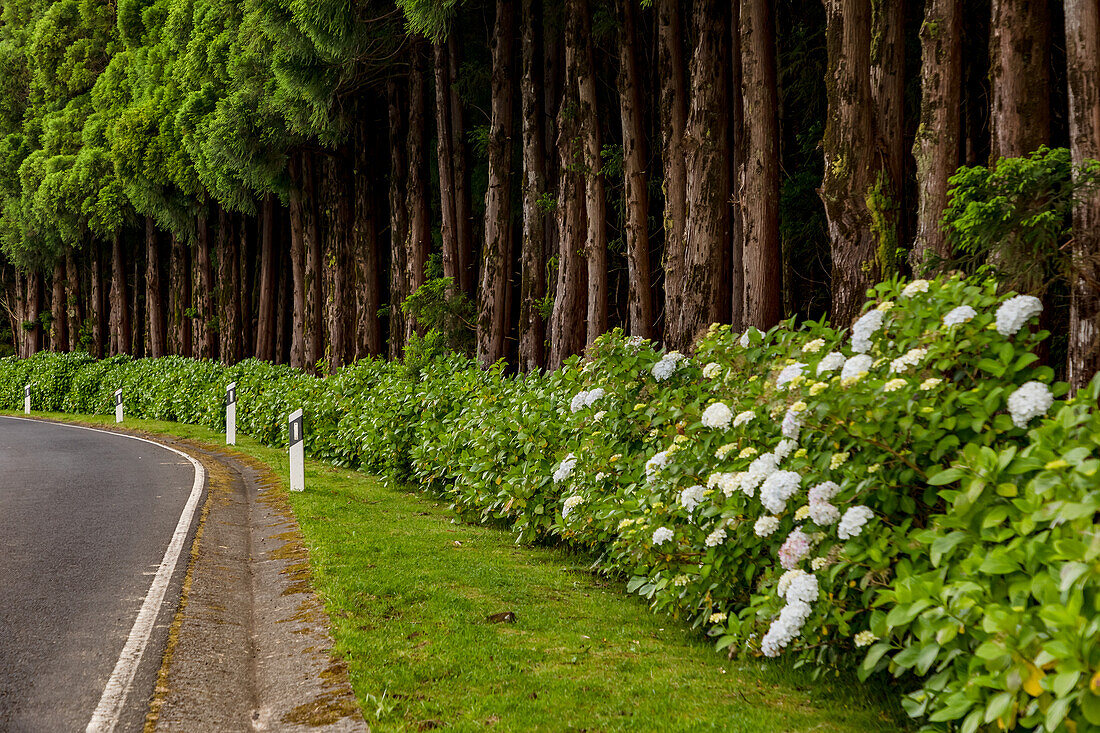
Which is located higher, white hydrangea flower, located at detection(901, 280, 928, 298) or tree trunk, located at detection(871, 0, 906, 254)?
tree trunk, located at detection(871, 0, 906, 254)

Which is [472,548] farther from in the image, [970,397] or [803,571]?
[970,397]

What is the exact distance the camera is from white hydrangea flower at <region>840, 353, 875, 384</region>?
170 inches

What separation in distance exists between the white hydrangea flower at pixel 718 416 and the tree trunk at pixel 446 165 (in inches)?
452

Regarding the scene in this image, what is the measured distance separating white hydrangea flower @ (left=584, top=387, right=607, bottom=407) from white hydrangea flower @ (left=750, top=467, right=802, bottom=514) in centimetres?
297

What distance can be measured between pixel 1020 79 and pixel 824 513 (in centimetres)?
374

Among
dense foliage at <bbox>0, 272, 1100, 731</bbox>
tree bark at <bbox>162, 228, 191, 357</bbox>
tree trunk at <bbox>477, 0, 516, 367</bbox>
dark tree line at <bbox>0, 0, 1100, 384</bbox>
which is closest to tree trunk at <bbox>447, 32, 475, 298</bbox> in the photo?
dark tree line at <bbox>0, 0, 1100, 384</bbox>

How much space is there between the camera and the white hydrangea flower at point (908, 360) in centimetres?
421

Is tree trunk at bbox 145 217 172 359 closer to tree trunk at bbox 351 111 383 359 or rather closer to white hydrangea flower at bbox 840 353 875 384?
tree trunk at bbox 351 111 383 359

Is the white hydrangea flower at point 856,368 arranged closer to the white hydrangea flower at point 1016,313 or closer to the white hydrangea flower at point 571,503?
the white hydrangea flower at point 1016,313

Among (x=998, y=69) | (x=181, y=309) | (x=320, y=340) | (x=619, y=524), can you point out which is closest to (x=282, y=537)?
(x=619, y=524)

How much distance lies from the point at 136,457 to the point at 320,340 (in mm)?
7222

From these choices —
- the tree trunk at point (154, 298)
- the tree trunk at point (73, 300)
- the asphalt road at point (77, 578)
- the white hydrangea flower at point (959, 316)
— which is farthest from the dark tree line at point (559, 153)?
the tree trunk at point (73, 300)

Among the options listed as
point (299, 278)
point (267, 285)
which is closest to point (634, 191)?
point (299, 278)

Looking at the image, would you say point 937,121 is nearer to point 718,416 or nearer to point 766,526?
point 718,416
